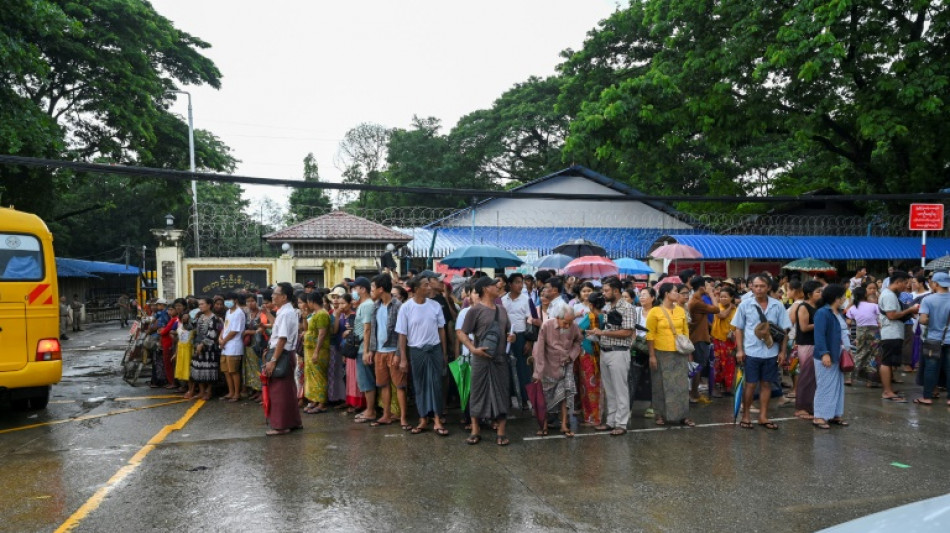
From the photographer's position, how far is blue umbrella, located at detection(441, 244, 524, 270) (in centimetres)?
1073

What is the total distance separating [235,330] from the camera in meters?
8.52

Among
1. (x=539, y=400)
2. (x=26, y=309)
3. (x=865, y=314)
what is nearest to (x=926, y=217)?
(x=865, y=314)

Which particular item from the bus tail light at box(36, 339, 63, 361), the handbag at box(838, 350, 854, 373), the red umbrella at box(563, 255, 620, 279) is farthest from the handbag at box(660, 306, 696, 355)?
the bus tail light at box(36, 339, 63, 361)

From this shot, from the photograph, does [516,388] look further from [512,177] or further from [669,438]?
[512,177]

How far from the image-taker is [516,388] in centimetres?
756

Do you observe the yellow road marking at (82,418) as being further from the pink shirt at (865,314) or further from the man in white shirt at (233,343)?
the pink shirt at (865,314)

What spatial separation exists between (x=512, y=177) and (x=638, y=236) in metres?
14.7

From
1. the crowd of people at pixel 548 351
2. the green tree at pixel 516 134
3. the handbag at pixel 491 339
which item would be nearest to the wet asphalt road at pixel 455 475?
the crowd of people at pixel 548 351

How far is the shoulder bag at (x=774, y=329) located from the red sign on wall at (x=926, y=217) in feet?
31.2

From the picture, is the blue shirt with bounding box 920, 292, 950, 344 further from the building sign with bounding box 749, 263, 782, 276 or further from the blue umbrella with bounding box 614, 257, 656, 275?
the building sign with bounding box 749, 263, 782, 276

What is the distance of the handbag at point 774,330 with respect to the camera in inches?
272

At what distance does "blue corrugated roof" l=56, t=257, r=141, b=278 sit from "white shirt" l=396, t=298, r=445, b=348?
2154 centimetres

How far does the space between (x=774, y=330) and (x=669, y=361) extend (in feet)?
3.84

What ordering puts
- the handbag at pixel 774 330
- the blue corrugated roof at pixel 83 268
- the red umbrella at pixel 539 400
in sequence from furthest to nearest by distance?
the blue corrugated roof at pixel 83 268 → the handbag at pixel 774 330 → the red umbrella at pixel 539 400
